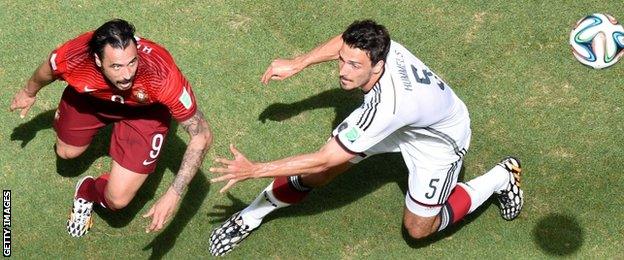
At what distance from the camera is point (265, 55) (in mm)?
10492

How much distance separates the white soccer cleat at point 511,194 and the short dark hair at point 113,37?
4.11m

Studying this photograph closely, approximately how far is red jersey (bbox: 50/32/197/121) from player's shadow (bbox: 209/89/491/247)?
182 centimetres

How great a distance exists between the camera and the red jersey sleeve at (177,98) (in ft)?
26.7

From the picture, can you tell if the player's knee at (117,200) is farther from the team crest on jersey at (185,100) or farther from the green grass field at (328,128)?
the team crest on jersey at (185,100)

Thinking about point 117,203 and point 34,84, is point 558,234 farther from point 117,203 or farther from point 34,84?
point 34,84

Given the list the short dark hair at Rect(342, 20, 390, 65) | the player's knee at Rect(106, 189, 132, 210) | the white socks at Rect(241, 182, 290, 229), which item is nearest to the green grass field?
the white socks at Rect(241, 182, 290, 229)

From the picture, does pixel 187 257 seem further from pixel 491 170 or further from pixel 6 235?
pixel 491 170

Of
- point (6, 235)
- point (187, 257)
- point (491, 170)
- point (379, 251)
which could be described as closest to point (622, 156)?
A: point (491, 170)

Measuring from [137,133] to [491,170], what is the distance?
11.9 feet

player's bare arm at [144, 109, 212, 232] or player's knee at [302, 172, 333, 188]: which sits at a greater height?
player's bare arm at [144, 109, 212, 232]

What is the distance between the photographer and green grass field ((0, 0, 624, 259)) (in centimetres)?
944

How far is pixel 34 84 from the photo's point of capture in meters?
8.66

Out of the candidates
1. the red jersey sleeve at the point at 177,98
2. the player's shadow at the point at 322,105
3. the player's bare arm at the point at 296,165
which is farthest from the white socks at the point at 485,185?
the red jersey sleeve at the point at 177,98

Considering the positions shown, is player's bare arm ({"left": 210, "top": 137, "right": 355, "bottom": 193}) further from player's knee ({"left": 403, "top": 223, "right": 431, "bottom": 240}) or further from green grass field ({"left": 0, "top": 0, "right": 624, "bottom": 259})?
green grass field ({"left": 0, "top": 0, "right": 624, "bottom": 259})
